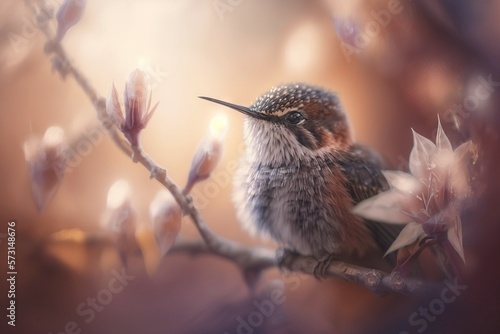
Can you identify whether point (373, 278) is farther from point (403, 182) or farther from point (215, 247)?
point (215, 247)

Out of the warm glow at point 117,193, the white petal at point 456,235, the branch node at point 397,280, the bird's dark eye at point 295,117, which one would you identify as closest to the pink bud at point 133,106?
the warm glow at point 117,193

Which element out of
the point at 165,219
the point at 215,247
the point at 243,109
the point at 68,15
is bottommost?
the point at 215,247

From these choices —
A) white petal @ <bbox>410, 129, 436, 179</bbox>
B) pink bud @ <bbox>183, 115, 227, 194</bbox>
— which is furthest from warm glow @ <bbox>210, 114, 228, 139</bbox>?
white petal @ <bbox>410, 129, 436, 179</bbox>

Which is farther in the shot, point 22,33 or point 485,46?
point 485,46

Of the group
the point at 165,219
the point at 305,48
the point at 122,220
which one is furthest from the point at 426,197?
the point at 122,220

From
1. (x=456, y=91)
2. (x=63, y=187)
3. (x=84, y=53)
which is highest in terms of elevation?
(x=84, y=53)

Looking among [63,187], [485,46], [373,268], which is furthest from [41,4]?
[485,46]

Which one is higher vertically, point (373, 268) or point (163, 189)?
point (163, 189)

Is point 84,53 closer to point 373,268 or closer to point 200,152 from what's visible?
point 200,152

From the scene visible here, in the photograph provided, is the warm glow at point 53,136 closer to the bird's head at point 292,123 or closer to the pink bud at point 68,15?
the pink bud at point 68,15
